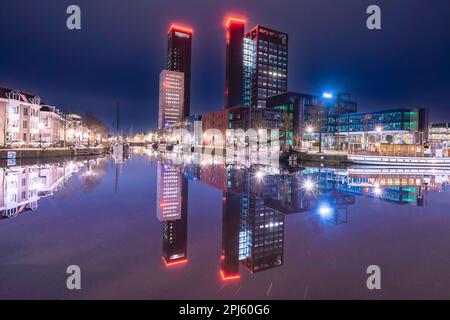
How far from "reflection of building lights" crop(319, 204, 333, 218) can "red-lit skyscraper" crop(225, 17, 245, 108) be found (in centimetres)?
14045

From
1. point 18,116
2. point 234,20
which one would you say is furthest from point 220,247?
point 234,20

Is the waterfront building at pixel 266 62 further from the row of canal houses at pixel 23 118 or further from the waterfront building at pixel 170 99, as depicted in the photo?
the row of canal houses at pixel 23 118

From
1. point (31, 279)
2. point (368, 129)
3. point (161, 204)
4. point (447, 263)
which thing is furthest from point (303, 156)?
point (368, 129)

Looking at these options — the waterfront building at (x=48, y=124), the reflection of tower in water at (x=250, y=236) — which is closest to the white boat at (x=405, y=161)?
the reflection of tower in water at (x=250, y=236)

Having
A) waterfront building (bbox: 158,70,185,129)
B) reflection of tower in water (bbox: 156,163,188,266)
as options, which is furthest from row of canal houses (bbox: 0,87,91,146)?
waterfront building (bbox: 158,70,185,129)

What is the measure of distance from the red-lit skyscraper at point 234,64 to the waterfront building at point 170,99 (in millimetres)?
42942

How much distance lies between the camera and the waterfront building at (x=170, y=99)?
180000 mm

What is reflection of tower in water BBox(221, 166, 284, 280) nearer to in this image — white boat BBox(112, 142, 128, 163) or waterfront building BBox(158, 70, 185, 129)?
white boat BBox(112, 142, 128, 163)

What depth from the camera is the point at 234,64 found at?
491 ft

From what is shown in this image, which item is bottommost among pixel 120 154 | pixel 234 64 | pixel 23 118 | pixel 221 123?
pixel 120 154

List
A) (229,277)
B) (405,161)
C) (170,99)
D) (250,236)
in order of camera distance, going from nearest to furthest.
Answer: (229,277), (250,236), (405,161), (170,99)

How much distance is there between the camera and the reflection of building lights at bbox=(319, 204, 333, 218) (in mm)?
9547

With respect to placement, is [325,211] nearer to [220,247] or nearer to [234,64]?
[220,247]

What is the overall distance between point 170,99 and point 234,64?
55.5m
